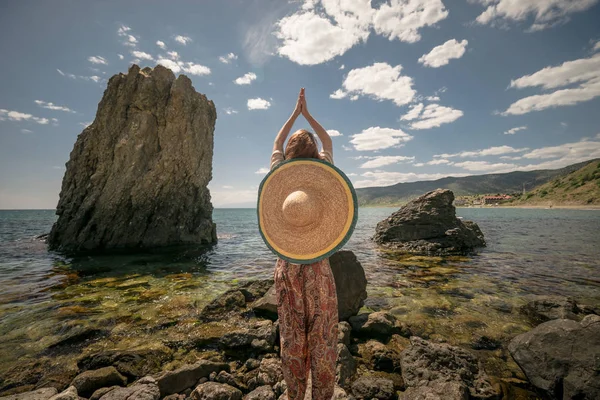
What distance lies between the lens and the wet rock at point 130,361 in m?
4.52

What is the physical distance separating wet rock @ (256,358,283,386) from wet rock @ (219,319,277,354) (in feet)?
→ 1.87

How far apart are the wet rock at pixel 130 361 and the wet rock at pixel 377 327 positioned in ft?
13.4

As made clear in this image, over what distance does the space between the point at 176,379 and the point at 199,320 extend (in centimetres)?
269

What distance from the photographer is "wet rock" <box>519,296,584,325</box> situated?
21.4 ft

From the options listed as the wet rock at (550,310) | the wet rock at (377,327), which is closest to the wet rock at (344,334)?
the wet rock at (377,327)

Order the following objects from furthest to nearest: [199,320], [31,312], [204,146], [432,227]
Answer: [204,146] → [432,227] → [31,312] → [199,320]

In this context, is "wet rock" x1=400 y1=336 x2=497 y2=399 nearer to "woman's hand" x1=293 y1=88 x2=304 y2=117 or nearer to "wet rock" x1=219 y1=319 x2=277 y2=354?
"wet rock" x1=219 y1=319 x2=277 y2=354

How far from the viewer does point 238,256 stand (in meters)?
17.6

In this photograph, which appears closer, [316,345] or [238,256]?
[316,345]

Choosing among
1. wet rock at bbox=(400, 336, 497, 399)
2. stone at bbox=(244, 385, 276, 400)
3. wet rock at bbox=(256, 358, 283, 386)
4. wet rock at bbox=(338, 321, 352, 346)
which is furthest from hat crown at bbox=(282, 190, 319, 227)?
wet rock at bbox=(338, 321, 352, 346)

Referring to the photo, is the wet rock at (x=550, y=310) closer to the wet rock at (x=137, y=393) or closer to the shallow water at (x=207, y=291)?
the shallow water at (x=207, y=291)

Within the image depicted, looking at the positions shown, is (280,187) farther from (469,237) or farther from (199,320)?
(469,237)

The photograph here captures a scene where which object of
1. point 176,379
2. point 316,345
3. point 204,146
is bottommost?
point 176,379

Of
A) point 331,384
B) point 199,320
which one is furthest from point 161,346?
point 331,384
